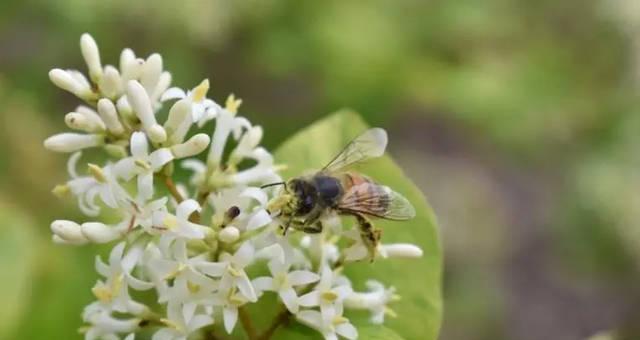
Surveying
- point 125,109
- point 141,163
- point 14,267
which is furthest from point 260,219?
point 14,267

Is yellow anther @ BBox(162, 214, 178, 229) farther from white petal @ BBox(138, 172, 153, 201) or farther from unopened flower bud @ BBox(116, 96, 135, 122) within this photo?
unopened flower bud @ BBox(116, 96, 135, 122)

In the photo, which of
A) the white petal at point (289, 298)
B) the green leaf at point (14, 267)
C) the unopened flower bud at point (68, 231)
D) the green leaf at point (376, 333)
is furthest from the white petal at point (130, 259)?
the green leaf at point (14, 267)

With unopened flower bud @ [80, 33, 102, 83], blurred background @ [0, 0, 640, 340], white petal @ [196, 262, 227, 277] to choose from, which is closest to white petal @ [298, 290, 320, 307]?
white petal @ [196, 262, 227, 277]

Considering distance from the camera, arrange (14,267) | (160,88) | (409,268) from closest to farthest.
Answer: (160,88) < (409,268) < (14,267)

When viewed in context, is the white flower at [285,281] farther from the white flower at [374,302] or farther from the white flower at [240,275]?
the white flower at [374,302]

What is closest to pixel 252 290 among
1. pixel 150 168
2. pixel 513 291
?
pixel 150 168

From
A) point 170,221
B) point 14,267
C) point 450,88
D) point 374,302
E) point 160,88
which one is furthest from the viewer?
point 450,88

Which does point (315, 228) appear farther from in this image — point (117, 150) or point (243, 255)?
point (117, 150)
